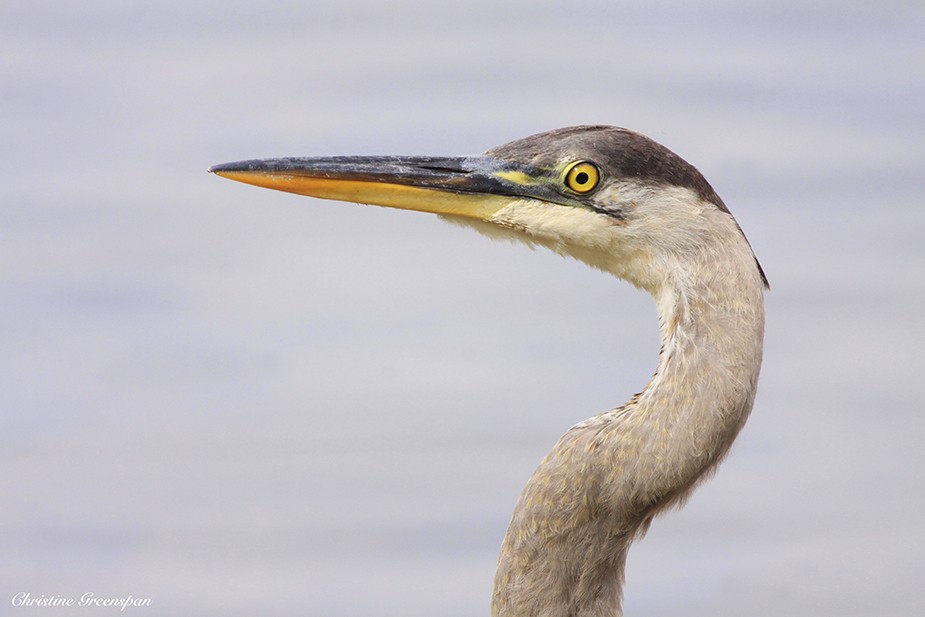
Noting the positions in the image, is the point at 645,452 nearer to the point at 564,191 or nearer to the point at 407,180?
the point at 564,191

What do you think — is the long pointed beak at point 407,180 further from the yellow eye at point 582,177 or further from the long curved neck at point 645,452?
the long curved neck at point 645,452

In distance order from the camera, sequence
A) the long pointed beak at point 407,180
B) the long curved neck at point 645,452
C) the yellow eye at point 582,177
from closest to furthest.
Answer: the long curved neck at point 645,452
the yellow eye at point 582,177
the long pointed beak at point 407,180

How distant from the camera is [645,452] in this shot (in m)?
2.23

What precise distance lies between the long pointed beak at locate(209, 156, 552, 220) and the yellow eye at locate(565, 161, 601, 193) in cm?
10

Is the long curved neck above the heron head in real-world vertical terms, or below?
below

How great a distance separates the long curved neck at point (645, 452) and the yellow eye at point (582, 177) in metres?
0.31

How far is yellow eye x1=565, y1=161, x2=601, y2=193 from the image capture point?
7.72ft

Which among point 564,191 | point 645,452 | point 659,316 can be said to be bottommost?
point 645,452

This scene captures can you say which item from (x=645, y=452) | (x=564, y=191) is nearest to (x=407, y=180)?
(x=564, y=191)

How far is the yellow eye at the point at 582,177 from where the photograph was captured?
235 centimetres

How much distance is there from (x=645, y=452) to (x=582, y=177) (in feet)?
2.28

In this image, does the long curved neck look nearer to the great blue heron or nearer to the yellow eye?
the great blue heron

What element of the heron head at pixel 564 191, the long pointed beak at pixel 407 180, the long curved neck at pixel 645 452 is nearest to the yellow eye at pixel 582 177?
the heron head at pixel 564 191

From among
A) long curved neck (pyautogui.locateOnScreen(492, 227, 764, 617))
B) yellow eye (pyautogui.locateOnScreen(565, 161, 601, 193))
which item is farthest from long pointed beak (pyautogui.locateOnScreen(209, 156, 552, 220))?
long curved neck (pyautogui.locateOnScreen(492, 227, 764, 617))
